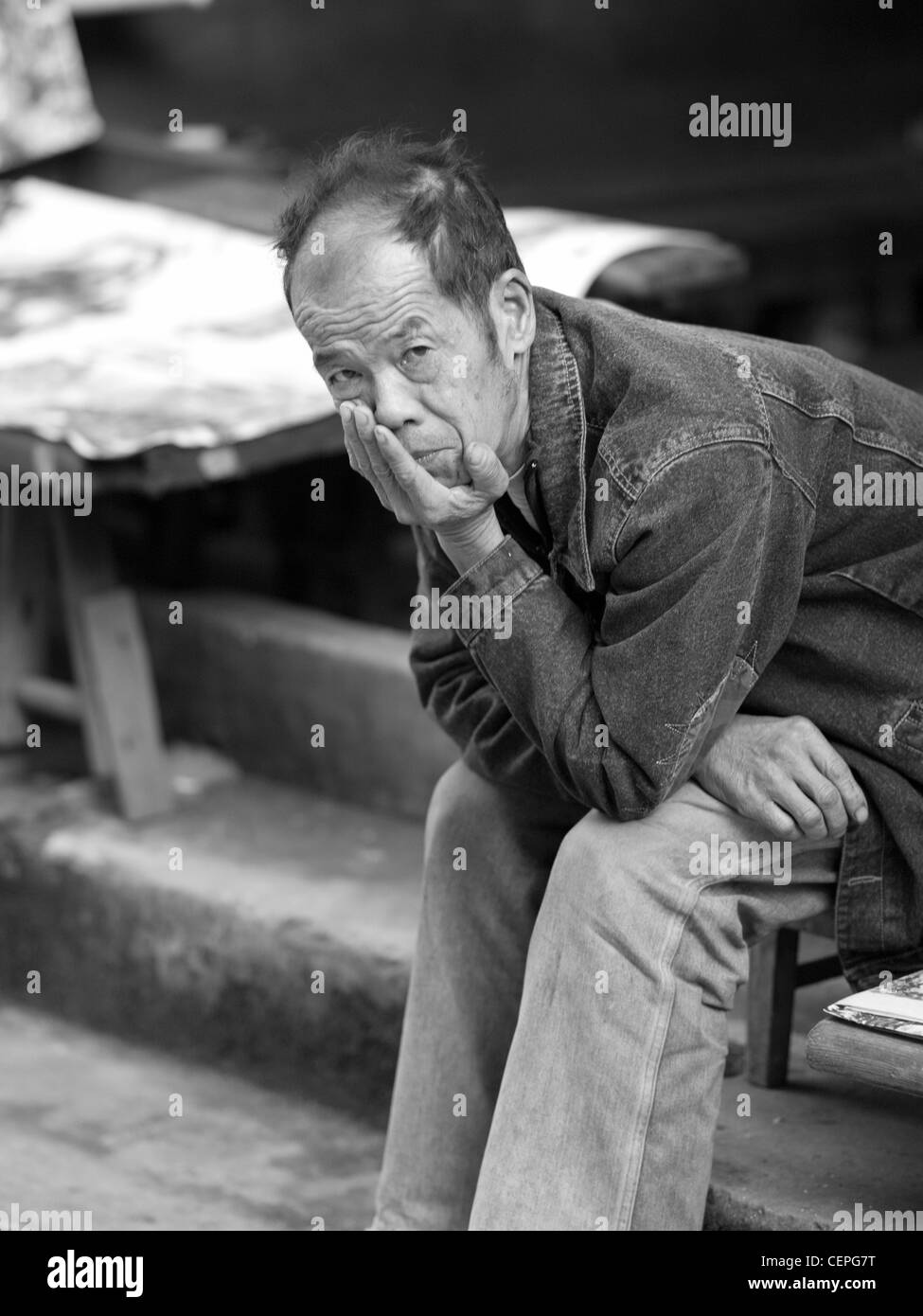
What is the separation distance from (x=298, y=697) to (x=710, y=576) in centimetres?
223

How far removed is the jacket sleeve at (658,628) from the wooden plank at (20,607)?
2372 mm

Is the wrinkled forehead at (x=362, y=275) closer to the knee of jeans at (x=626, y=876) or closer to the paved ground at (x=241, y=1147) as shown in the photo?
the knee of jeans at (x=626, y=876)

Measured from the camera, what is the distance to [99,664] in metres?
3.96

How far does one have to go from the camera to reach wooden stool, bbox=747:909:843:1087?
263 centimetres

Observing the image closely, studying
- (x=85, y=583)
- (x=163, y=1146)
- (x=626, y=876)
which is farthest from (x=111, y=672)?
(x=626, y=876)

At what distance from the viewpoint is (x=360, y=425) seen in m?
2.01

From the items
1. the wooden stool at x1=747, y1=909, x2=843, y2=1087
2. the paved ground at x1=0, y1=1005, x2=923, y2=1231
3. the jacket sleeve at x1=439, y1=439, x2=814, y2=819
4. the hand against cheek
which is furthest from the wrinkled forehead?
the paved ground at x1=0, y1=1005, x2=923, y2=1231

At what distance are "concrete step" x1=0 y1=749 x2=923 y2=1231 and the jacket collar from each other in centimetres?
99

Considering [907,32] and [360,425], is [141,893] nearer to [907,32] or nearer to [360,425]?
[360,425]

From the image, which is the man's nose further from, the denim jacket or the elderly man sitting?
the denim jacket
